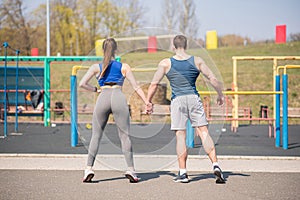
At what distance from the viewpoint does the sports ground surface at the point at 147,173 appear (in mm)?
5605

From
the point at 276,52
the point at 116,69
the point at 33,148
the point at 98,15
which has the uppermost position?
the point at 98,15

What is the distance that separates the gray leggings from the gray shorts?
62 cm

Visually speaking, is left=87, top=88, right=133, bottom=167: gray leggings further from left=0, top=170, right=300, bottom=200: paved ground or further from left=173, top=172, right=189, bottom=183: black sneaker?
left=173, top=172, right=189, bottom=183: black sneaker

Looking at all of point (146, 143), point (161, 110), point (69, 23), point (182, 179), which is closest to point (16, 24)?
point (69, 23)

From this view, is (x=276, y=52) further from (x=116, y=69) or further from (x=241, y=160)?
(x=116, y=69)

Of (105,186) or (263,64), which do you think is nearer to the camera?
(105,186)

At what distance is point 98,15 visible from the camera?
32.8 meters

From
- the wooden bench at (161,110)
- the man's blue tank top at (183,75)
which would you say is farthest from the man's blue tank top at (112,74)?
the wooden bench at (161,110)

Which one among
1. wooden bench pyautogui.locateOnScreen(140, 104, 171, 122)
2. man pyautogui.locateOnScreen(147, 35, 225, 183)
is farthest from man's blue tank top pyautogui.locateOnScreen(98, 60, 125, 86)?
wooden bench pyautogui.locateOnScreen(140, 104, 171, 122)

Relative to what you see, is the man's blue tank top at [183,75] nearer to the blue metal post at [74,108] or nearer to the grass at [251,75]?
the blue metal post at [74,108]

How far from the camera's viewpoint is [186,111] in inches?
254

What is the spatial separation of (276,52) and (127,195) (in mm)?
29446

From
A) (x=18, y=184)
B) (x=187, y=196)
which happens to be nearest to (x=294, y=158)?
(x=187, y=196)

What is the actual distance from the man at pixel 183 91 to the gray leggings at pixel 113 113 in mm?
357
